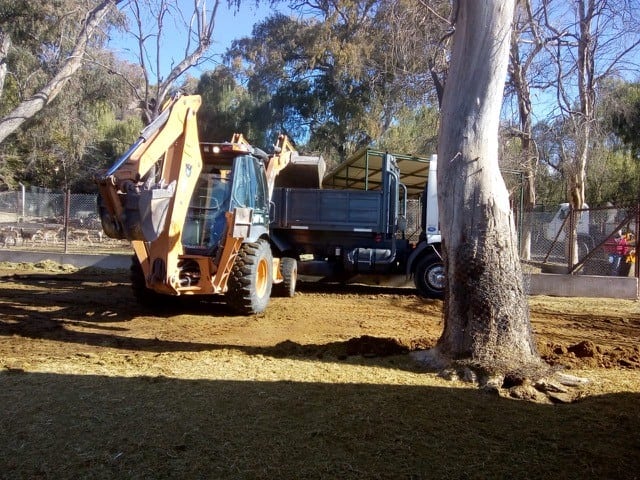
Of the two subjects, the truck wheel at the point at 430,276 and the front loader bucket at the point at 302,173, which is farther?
the front loader bucket at the point at 302,173

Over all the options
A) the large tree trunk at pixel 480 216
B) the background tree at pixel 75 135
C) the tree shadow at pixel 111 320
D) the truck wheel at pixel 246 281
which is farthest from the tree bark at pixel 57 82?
the large tree trunk at pixel 480 216

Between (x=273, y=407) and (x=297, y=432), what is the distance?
554 millimetres

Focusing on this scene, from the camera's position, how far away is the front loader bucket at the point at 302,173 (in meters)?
13.2

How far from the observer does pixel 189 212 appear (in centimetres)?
917

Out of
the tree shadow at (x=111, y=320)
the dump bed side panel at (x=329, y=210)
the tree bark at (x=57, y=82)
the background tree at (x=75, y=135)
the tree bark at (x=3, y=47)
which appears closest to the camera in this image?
the tree shadow at (x=111, y=320)

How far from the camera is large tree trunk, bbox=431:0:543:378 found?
5816 mm

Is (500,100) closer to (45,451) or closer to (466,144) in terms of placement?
(466,144)

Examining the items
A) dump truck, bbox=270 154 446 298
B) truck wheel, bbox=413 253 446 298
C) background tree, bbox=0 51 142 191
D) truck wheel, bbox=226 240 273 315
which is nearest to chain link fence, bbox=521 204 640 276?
truck wheel, bbox=413 253 446 298

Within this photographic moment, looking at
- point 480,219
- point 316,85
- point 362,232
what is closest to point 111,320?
point 362,232

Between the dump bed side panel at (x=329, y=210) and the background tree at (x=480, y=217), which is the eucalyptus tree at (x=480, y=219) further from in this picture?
the dump bed side panel at (x=329, y=210)

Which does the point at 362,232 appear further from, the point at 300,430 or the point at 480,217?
the point at 300,430

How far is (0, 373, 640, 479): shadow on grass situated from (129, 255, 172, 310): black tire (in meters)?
3.91

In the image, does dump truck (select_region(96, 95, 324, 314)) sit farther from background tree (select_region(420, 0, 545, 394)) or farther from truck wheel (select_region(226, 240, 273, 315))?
background tree (select_region(420, 0, 545, 394))

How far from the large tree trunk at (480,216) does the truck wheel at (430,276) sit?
631cm
